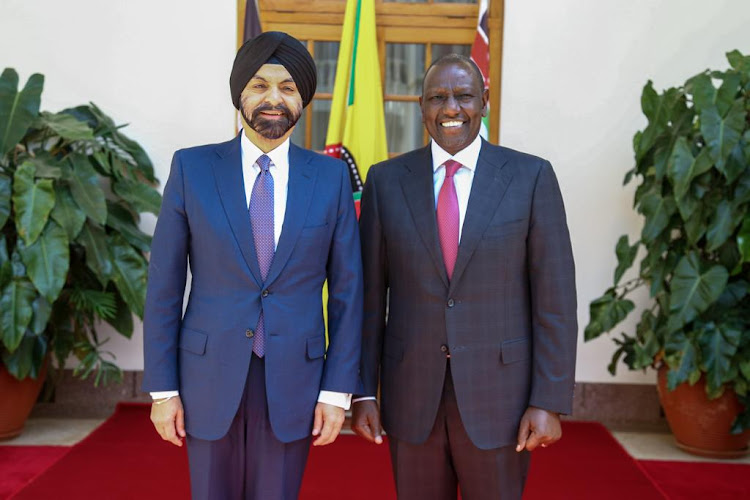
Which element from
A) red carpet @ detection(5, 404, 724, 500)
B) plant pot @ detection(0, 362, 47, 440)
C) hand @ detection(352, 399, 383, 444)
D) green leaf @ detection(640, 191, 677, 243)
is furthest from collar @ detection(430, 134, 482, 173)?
plant pot @ detection(0, 362, 47, 440)

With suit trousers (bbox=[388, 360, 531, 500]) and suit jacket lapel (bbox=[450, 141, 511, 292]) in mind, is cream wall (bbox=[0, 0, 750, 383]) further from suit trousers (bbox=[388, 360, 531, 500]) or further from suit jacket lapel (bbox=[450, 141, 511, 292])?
suit trousers (bbox=[388, 360, 531, 500])

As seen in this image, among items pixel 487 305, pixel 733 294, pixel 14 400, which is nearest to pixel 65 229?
pixel 14 400

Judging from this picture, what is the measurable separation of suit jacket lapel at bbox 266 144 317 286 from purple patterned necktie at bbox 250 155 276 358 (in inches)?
1.1

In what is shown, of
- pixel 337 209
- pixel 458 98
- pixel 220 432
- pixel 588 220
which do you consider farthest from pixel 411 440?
pixel 588 220

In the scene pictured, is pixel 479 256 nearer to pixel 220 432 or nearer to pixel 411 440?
pixel 411 440

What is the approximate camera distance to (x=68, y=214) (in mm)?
3838

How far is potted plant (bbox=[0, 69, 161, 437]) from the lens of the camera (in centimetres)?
370

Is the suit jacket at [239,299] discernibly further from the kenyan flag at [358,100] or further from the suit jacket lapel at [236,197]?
the kenyan flag at [358,100]

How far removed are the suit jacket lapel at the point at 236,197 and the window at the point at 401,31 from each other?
2783mm

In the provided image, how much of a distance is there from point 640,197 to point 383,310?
2469mm

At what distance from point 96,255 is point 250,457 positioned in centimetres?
245

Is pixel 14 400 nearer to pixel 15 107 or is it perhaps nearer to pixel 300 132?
pixel 15 107

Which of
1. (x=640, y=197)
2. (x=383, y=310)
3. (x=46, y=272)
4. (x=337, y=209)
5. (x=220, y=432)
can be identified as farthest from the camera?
(x=640, y=197)

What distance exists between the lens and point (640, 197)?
4023 millimetres
